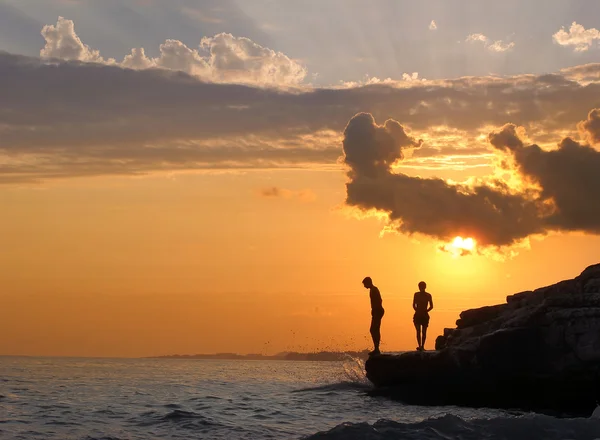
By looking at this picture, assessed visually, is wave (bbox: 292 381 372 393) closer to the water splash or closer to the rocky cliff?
the water splash

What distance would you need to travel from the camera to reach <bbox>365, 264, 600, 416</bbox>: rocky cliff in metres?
24.3

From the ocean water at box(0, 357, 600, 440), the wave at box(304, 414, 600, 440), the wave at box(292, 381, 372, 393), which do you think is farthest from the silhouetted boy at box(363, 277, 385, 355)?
the wave at box(304, 414, 600, 440)

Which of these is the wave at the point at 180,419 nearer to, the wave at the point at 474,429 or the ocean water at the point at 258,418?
the ocean water at the point at 258,418

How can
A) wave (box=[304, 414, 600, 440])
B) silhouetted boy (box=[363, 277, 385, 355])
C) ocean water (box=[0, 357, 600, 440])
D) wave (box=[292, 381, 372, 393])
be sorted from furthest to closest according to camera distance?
1. wave (box=[292, 381, 372, 393])
2. silhouetted boy (box=[363, 277, 385, 355])
3. ocean water (box=[0, 357, 600, 440])
4. wave (box=[304, 414, 600, 440])

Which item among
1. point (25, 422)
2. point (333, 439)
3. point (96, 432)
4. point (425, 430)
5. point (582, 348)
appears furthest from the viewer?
point (582, 348)

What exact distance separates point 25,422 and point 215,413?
19.9ft

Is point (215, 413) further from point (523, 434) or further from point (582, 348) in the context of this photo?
point (582, 348)

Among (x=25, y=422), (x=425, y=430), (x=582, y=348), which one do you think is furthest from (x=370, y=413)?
(x=25, y=422)

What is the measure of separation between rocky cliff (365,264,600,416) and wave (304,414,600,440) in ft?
17.4

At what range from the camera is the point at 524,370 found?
2542 cm

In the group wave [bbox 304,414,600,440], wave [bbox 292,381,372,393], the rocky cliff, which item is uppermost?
the rocky cliff

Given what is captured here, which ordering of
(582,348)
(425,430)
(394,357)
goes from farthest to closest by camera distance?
(394,357), (582,348), (425,430)

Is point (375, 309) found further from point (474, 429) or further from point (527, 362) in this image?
point (474, 429)

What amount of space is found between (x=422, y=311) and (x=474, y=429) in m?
11.3
